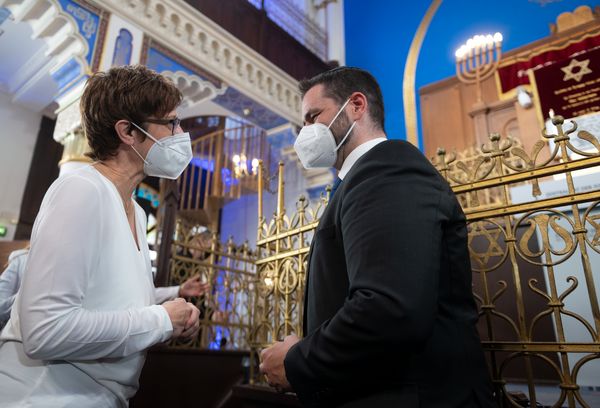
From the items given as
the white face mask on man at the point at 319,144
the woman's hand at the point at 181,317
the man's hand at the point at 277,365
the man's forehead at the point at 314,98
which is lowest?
the man's hand at the point at 277,365

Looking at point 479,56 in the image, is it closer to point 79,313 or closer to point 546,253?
point 546,253

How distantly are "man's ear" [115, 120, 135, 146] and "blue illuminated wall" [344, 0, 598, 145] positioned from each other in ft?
21.5

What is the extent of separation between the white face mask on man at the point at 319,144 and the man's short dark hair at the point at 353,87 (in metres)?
0.05

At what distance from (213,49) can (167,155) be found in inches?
208

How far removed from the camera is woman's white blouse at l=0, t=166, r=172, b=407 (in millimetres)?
970

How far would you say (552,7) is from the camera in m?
7.15

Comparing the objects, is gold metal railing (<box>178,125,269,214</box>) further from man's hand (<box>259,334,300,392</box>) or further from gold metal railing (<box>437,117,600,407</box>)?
man's hand (<box>259,334,300,392</box>)

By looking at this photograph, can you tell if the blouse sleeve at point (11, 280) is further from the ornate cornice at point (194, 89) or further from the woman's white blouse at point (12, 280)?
the ornate cornice at point (194, 89)

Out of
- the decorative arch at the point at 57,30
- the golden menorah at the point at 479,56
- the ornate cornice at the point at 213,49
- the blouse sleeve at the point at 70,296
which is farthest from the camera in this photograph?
the golden menorah at the point at 479,56

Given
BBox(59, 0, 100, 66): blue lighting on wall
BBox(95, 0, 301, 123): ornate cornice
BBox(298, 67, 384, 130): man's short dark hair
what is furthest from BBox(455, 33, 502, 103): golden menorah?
BBox(298, 67, 384, 130): man's short dark hair

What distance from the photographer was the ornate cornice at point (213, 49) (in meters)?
5.38

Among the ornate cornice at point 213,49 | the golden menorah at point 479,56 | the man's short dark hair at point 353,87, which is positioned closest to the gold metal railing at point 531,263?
the man's short dark hair at point 353,87

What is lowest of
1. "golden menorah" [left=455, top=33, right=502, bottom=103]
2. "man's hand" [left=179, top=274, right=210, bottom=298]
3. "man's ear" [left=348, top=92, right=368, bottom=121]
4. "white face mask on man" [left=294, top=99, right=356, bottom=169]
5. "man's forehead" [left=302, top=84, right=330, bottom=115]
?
"man's hand" [left=179, top=274, right=210, bottom=298]

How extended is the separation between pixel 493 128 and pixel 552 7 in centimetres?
224
